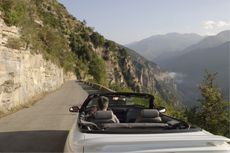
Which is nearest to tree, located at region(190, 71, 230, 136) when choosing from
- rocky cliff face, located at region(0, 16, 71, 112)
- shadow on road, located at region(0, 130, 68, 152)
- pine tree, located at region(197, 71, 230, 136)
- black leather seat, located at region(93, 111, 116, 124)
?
pine tree, located at region(197, 71, 230, 136)

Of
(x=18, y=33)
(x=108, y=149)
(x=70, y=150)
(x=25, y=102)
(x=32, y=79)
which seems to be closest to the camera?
(x=108, y=149)

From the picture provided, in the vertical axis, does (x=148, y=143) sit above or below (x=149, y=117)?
below

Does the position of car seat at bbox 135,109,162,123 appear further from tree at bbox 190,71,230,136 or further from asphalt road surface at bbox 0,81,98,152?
tree at bbox 190,71,230,136

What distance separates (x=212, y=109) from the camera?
3416 cm

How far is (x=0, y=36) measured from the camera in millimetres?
17516

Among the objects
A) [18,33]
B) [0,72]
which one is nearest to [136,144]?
[0,72]

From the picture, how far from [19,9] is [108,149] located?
693 inches

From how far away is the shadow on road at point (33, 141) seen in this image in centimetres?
1024

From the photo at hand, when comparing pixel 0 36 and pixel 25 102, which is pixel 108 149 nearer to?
pixel 0 36

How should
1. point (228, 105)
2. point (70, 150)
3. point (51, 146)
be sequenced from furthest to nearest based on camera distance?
1. point (228, 105)
2. point (51, 146)
3. point (70, 150)

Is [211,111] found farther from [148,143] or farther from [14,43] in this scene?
[148,143]

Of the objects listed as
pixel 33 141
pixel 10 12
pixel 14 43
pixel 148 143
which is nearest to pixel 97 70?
pixel 14 43

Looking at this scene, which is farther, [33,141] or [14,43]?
[14,43]

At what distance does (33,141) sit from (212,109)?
24794 mm
